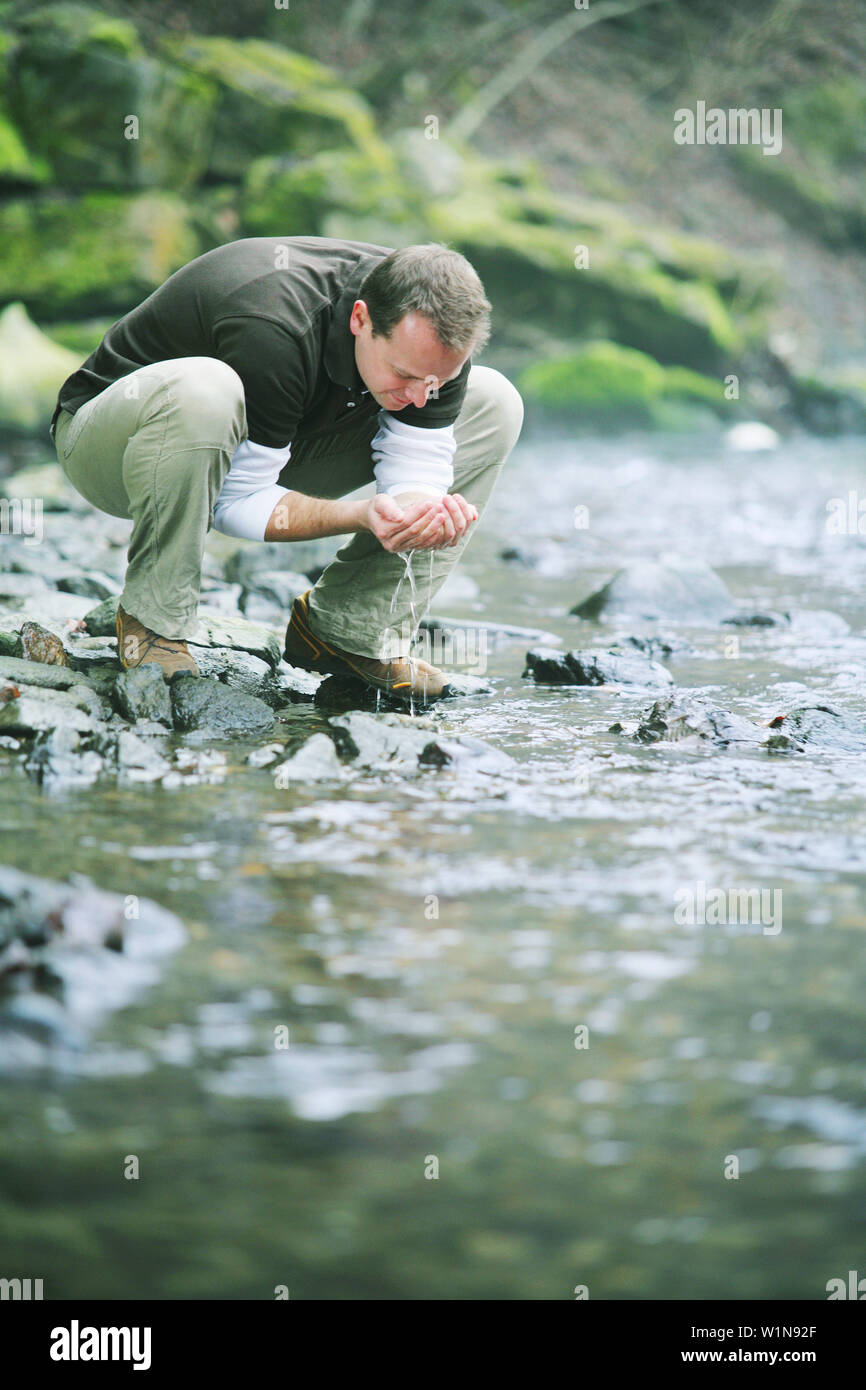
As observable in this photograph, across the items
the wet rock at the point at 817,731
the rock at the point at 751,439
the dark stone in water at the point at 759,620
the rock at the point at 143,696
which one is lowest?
the wet rock at the point at 817,731

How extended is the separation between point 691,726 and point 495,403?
959 millimetres

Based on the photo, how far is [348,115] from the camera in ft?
43.3

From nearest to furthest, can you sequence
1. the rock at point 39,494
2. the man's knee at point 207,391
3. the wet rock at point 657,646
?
the man's knee at point 207,391
the wet rock at point 657,646
the rock at point 39,494

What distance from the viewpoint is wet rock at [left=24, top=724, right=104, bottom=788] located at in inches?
94.0

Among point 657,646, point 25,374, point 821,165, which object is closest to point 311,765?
point 657,646

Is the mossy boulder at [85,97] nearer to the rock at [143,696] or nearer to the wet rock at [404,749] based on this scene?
the rock at [143,696]

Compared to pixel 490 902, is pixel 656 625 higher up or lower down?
higher up

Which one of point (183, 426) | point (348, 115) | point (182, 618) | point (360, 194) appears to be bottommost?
point (182, 618)

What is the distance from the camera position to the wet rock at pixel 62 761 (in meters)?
2.39

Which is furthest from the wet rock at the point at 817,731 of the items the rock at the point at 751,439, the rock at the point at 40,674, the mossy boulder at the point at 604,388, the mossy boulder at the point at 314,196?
the mossy boulder at the point at 604,388

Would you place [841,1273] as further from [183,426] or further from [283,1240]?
[183,426]

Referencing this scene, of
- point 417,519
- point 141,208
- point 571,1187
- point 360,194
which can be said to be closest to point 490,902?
point 571,1187

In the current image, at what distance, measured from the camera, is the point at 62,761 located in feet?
8.02

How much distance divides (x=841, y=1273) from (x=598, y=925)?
26.9 inches
